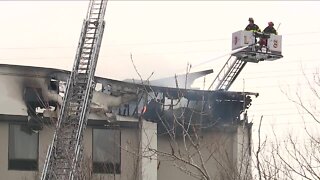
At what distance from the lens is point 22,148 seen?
2153 cm

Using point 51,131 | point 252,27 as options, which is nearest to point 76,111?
point 51,131

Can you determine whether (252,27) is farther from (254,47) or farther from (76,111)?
(76,111)

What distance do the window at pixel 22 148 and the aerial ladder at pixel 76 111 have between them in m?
1.37

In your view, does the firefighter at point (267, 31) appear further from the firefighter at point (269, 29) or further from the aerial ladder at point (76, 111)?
the aerial ladder at point (76, 111)

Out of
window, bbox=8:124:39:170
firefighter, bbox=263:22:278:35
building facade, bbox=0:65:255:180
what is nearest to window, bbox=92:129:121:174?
building facade, bbox=0:65:255:180

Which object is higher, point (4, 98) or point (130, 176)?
point (4, 98)

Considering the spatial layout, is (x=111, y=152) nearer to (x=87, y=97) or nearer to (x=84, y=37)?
(x=87, y=97)

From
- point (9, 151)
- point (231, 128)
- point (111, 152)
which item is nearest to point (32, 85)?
point (9, 151)

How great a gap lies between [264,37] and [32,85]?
370 inches

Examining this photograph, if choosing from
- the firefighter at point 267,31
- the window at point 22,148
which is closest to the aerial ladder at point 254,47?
the firefighter at point 267,31

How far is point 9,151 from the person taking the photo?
69.7 feet

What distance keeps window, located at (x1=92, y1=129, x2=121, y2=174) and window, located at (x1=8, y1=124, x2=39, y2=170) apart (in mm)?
2160

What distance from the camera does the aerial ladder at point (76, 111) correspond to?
19109 mm

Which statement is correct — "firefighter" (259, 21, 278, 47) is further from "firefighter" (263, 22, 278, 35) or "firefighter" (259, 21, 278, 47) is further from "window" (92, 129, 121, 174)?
"window" (92, 129, 121, 174)
